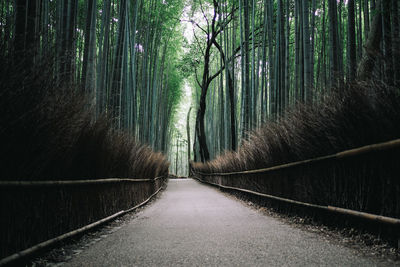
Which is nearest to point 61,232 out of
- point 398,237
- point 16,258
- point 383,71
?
point 16,258

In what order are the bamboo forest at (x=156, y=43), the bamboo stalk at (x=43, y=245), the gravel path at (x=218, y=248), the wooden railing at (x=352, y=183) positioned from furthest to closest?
1. the bamboo forest at (x=156, y=43)
2. the wooden railing at (x=352, y=183)
3. the gravel path at (x=218, y=248)
4. the bamboo stalk at (x=43, y=245)

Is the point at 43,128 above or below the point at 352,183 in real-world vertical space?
above

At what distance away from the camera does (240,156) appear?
6.99m

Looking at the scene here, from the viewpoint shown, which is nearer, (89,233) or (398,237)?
(398,237)

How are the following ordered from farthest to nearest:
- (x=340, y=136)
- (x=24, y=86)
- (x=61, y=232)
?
(x=340, y=136), (x=61, y=232), (x=24, y=86)

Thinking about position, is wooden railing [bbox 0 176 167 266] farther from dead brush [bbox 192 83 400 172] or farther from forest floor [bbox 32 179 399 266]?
dead brush [bbox 192 83 400 172]

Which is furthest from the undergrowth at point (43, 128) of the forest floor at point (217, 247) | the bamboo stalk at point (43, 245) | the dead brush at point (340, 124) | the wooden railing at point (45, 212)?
the dead brush at point (340, 124)

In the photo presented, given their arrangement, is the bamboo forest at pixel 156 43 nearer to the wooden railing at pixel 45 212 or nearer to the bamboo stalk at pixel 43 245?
the wooden railing at pixel 45 212

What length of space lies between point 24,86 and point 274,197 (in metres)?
3.66

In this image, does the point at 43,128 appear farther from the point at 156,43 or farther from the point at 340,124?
the point at 156,43

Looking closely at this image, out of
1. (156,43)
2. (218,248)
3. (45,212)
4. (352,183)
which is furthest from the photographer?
(156,43)

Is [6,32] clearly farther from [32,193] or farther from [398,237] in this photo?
[398,237]

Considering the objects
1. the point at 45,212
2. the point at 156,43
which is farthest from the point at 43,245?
the point at 156,43

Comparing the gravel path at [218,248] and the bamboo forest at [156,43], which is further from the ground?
the bamboo forest at [156,43]
